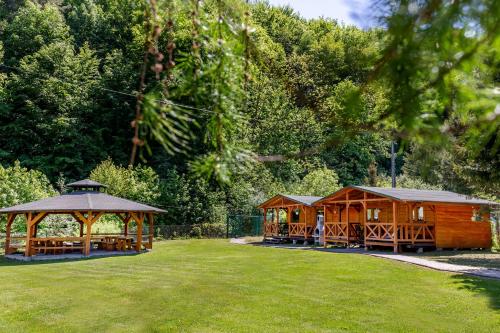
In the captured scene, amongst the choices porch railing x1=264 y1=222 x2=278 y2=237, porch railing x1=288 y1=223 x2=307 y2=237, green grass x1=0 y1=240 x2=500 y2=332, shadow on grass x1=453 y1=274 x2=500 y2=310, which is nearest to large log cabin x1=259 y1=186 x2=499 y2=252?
porch railing x1=288 y1=223 x2=307 y2=237

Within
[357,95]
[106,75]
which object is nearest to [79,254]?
[357,95]

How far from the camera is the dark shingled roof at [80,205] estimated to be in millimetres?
19953

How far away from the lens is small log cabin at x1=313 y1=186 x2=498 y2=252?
70.8 feet

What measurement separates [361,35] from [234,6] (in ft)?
1.60

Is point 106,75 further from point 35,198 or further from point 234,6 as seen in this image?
point 234,6

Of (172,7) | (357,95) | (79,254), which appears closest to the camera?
(357,95)

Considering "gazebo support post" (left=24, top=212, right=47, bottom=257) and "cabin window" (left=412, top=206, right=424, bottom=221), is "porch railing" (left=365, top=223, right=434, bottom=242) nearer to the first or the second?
"cabin window" (left=412, top=206, right=424, bottom=221)

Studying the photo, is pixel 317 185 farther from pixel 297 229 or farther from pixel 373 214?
pixel 373 214

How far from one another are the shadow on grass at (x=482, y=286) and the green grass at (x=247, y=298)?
0.02 metres

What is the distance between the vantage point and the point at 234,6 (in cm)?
158

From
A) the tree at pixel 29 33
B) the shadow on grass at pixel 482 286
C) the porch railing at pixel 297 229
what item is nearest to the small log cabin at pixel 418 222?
the porch railing at pixel 297 229

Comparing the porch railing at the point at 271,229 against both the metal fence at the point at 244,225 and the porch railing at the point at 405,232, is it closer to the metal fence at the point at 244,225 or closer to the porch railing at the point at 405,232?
the metal fence at the point at 244,225

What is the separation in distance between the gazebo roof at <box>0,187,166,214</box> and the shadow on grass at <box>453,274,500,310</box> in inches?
563

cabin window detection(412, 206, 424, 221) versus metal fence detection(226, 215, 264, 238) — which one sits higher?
cabin window detection(412, 206, 424, 221)
